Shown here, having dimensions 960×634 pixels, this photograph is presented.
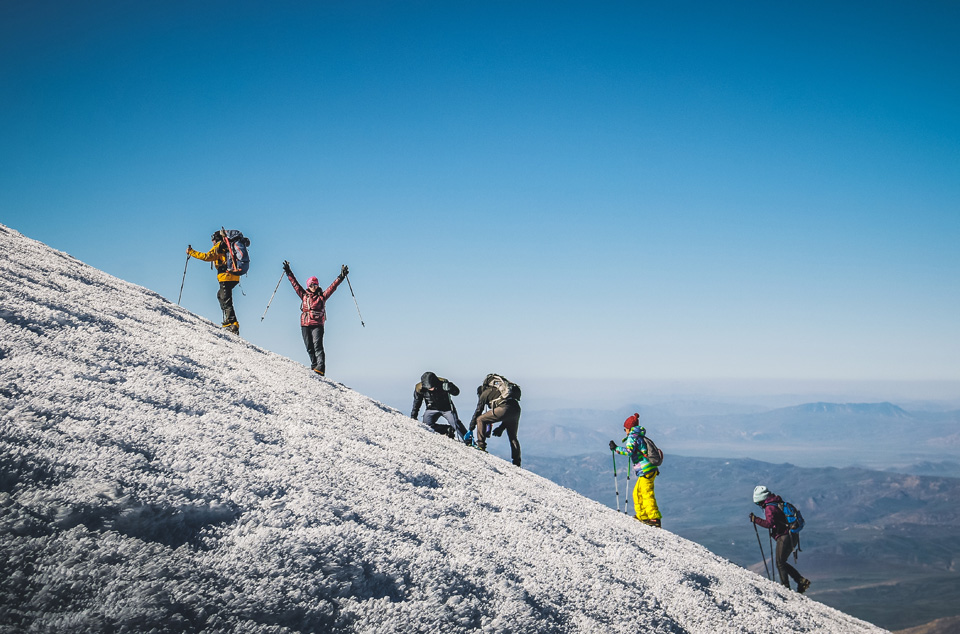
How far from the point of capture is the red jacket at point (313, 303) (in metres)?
14.3

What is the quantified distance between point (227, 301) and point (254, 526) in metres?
12.4

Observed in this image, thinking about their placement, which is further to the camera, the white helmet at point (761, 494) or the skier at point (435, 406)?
the white helmet at point (761, 494)

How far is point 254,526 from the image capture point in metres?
4.17

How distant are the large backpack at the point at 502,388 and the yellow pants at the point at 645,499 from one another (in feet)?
12.9

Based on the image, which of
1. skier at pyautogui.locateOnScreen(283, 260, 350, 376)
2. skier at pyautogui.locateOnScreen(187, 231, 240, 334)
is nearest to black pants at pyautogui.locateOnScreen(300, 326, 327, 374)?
skier at pyautogui.locateOnScreen(283, 260, 350, 376)

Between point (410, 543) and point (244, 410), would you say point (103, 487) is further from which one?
point (244, 410)

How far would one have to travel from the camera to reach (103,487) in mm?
3793

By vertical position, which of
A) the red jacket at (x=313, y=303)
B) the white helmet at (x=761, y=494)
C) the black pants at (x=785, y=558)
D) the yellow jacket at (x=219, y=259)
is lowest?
the black pants at (x=785, y=558)

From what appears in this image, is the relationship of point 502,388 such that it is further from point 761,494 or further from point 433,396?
point 761,494

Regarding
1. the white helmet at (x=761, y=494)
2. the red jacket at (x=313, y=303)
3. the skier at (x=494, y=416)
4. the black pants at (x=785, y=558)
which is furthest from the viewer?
the red jacket at (x=313, y=303)

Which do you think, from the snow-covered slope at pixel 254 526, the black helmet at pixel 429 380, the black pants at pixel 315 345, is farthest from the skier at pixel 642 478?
the black pants at pixel 315 345

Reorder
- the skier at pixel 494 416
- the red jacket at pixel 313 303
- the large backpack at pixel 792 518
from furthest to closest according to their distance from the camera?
1. the red jacket at pixel 313 303
2. the skier at pixel 494 416
3. the large backpack at pixel 792 518

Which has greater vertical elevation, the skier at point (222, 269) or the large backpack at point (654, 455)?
the skier at point (222, 269)

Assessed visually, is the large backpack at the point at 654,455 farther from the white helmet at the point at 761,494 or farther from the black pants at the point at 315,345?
the black pants at the point at 315,345
